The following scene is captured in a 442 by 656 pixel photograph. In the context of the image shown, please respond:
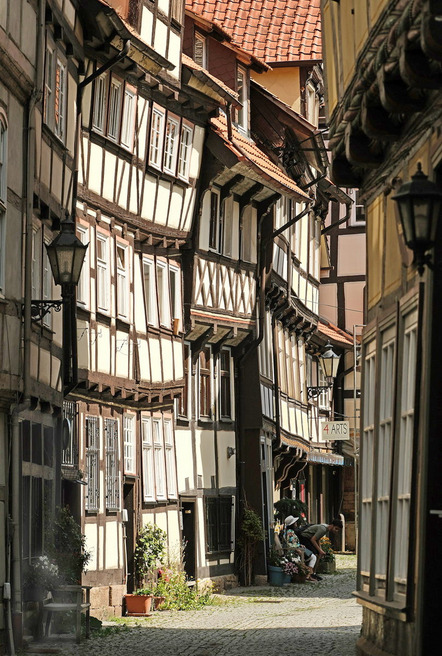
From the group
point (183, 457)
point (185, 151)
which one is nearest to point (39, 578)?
point (183, 457)

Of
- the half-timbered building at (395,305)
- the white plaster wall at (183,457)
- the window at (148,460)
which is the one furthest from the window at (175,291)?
the half-timbered building at (395,305)

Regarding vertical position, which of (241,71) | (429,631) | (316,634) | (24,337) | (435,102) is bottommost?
(316,634)

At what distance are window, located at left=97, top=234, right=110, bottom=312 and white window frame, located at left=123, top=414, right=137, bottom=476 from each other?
8.26ft

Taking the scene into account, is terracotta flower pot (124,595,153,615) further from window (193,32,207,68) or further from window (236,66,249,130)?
window (193,32,207,68)

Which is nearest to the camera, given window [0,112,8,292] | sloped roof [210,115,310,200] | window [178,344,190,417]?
window [0,112,8,292]

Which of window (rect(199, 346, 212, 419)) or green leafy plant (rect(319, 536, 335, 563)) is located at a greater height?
window (rect(199, 346, 212, 419))

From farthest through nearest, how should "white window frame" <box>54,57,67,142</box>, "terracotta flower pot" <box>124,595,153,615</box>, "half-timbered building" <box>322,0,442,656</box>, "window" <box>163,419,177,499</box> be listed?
"window" <box>163,419,177,499</box> → "terracotta flower pot" <box>124,595,153,615</box> → "white window frame" <box>54,57,67,142</box> → "half-timbered building" <box>322,0,442,656</box>

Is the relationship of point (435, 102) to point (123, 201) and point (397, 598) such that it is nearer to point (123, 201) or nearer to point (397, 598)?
point (397, 598)

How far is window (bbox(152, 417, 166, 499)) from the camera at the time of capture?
81.5ft

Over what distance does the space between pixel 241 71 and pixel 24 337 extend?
1604cm

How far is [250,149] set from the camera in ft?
96.5

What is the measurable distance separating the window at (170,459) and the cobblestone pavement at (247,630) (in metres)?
2.19

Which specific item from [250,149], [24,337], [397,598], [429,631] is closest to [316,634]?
[24,337]

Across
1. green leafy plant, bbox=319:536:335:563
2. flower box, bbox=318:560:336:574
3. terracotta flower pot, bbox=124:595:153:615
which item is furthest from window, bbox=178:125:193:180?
flower box, bbox=318:560:336:574
